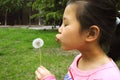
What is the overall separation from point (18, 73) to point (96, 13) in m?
5.07

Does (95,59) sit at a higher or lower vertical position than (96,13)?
lower

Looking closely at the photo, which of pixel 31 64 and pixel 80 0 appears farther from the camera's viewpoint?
pixel 31 64

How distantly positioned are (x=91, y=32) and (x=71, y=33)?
0.27ft

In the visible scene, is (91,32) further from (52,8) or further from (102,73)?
(52,8)

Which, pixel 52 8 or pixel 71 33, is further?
pixel 52 8

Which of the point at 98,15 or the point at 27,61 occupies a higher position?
the point at 98,15

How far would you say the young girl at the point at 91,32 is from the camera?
1467 mm

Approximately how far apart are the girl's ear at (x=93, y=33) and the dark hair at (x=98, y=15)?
0.05 ft

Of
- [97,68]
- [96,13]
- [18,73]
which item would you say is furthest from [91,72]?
[18,73]

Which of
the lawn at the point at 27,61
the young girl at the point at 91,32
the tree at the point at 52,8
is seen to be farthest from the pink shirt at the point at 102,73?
the tree at the point at 52,8

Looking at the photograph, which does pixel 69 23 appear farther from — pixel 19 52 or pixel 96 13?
pixel 19 52

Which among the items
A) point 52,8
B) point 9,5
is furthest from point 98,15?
point 9,5

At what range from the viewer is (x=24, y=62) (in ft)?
24.8

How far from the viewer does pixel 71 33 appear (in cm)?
149
